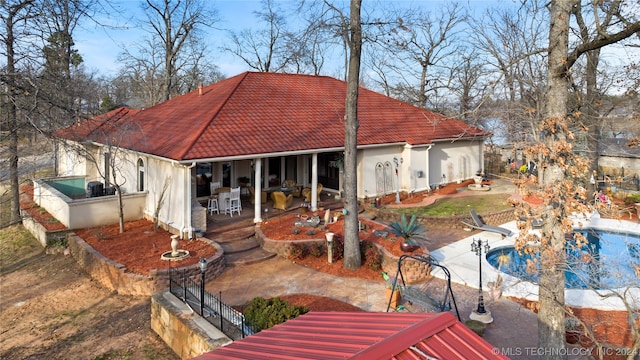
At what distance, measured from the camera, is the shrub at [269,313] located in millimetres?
7605

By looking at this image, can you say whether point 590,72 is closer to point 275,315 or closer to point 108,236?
point 275,315

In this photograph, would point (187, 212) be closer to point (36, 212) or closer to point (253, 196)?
point (253, 196)

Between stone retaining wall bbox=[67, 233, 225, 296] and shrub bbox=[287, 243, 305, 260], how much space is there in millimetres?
2034

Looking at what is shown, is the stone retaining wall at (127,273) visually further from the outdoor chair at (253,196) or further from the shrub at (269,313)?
the outdoor chair at (253,196)

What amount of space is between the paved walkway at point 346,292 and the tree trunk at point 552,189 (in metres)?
1.34

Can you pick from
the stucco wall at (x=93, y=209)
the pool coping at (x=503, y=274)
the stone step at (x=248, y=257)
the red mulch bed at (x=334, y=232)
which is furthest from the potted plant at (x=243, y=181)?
the pool coping at (x=503, y=274)

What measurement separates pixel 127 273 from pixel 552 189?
9884 mm

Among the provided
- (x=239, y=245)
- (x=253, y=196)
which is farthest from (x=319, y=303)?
(x=253, y=196)

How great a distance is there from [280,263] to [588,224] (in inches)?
534

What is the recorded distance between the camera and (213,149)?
46.2 ft

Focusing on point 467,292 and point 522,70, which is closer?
point 467,292

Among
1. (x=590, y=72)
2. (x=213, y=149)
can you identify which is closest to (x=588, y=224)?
(x=590, y=72)

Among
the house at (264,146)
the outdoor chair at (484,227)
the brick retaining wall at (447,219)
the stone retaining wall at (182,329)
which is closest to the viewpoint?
the stone retaining wall at (182,329)

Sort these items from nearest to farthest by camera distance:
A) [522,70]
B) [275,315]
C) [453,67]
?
1. [275,315]
2. [522,70]
3. [453,67]
